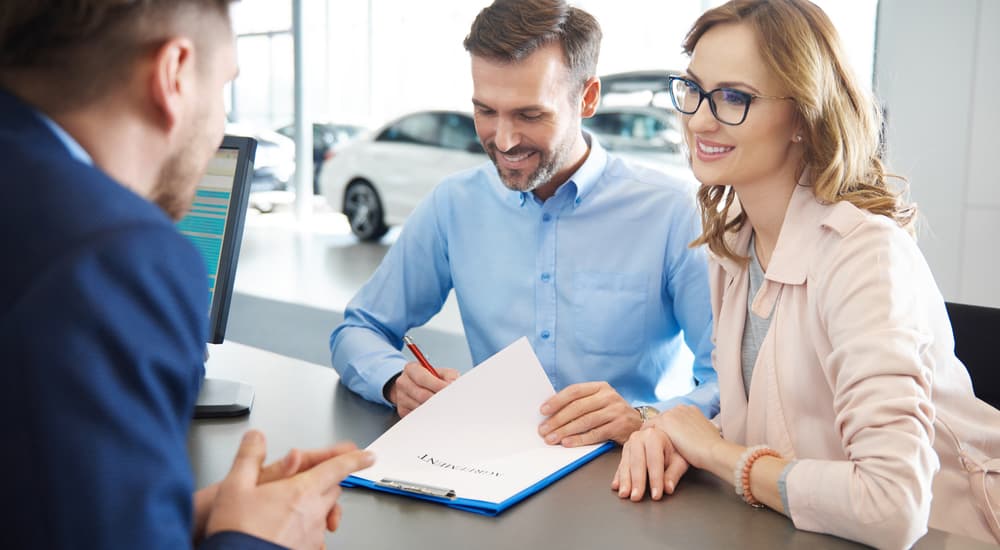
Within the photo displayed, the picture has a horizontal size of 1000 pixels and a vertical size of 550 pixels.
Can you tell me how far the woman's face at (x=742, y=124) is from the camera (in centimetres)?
139

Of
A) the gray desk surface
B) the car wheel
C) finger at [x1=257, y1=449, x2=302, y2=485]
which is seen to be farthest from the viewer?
the car wheel

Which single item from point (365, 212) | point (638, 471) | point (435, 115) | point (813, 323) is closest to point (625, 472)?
point (638, 471)

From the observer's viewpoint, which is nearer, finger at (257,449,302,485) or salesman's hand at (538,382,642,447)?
finger at (257,449,302,485)

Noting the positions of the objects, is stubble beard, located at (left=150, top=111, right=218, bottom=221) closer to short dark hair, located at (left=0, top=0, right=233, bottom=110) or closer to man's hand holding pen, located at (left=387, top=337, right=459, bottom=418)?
short dark hair, located at (left=0, top=0, right=233, bottom=110)

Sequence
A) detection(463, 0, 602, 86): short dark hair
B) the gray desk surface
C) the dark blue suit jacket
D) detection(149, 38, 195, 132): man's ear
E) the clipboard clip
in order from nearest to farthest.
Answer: the dark blue suit jacket, detection(149, 38, 195, 132): man's ear, the gray desk surface, the clipboard clip, detection(463, 0, 602, 86): short dark hair

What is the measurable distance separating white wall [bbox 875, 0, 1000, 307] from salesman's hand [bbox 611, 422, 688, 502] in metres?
2.77

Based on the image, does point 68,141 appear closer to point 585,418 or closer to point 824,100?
point 585,418

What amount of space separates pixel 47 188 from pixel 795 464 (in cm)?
89

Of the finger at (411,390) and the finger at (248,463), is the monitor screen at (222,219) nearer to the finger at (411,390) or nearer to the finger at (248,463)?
the finger at (411,390)

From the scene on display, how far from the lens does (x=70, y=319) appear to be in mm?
593

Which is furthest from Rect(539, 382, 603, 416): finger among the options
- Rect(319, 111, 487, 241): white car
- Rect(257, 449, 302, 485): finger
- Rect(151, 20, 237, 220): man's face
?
Rect(319, 111, 487, 241): white car

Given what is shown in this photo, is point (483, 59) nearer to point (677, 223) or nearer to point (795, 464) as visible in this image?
point (677, 223)

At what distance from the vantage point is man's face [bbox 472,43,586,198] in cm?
189

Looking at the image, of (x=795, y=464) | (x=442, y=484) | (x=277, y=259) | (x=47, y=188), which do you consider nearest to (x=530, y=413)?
(x=442, y=484)
